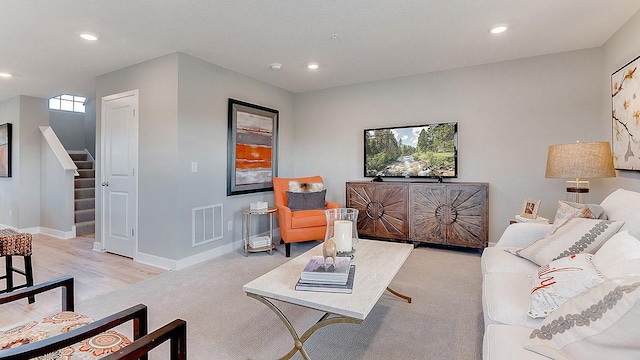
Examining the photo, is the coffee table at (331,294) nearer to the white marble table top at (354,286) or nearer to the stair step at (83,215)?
the white marble table top at (354,286)

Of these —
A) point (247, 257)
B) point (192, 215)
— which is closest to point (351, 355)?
point (247, 257)

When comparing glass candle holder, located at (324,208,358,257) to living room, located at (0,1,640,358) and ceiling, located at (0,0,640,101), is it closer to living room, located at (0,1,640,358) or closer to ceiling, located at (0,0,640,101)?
ceiling, located at (0,0,640,101)

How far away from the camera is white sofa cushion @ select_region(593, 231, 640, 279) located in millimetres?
1177

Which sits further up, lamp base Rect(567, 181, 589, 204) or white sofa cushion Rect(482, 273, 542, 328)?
lamp base Rect(567, 181, 589, 204)

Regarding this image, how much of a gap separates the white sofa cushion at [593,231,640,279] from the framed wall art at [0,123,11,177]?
7.65 metres

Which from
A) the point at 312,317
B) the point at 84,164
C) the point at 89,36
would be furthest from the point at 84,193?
the point at 312,317

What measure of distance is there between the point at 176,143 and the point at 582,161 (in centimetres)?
382

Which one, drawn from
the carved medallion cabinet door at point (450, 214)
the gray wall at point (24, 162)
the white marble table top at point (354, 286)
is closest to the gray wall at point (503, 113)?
the carved medallion cabinet door at point (450, 214)

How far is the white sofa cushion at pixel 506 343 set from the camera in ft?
3.47

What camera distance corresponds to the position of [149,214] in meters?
3.53

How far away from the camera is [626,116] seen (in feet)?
8.63

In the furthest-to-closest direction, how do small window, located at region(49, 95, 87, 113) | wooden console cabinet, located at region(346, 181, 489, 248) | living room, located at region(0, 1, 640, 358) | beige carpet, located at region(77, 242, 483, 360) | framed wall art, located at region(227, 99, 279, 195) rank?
1. small window, located at region(49, 95, 87, 113)
2. framed wall art, located at region(227, 99, 279, 195)
3. wooden console cabinet, located at region(346, 181, 489, 248)
4. living room, located at region(0, 1, 640, 358)
5. beige carpet, located at region(77, 242, 483, 360)

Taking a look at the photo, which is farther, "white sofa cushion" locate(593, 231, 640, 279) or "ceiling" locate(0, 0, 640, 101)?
"ceiling" locate(0, 0, 640, 101)

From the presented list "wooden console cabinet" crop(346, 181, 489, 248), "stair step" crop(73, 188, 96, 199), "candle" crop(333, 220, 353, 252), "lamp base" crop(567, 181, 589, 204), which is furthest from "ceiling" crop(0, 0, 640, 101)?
"stair step" crop(73, 188, 96, 199)
